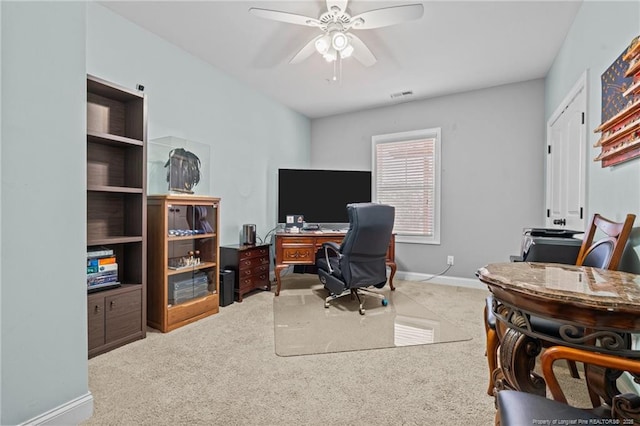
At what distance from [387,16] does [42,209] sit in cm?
234

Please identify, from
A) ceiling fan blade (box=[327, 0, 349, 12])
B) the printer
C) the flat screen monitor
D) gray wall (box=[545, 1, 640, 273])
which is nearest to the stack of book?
the flat screen monitor

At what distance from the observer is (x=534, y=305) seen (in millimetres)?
1028

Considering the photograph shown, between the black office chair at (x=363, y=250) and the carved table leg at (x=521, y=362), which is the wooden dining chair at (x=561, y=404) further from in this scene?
the black office chair at (x=363, y=250)

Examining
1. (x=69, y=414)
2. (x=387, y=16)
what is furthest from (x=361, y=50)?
(x=69, y=414)

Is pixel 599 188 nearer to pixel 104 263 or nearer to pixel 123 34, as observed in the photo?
pixel 104 263

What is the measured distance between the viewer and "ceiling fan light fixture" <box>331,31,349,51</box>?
238 centimetres

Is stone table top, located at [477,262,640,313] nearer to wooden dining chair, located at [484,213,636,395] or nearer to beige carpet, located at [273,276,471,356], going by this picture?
wooden dining chair, located at [484,213,636,395]

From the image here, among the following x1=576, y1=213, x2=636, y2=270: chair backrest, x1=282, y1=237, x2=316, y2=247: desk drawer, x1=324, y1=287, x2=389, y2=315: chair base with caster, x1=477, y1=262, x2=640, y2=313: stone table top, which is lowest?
x1=324, y1=287, x2=389, y2=315: chair base with caster

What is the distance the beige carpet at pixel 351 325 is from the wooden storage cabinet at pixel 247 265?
0.35m

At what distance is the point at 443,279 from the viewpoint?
13.9 feet

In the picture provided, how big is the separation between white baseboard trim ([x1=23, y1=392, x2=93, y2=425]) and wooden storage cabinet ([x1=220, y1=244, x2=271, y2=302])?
192cm

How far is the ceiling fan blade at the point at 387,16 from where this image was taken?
6.68 ft

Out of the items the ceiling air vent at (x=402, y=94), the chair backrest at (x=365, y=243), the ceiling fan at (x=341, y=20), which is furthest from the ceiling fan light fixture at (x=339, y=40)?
the ceiling air vent at (x=402, y=94)

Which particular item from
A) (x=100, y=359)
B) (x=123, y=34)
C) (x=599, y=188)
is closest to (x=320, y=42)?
(x=123, y=34)
